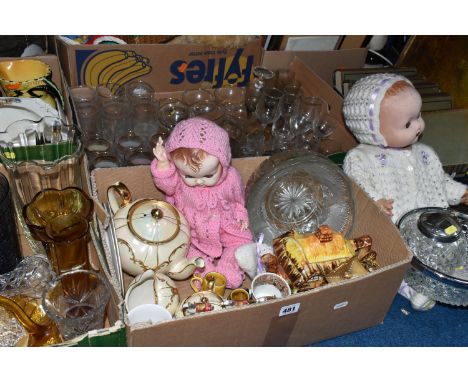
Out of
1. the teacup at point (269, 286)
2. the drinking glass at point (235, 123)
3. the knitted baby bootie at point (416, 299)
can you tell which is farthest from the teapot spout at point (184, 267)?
the knitted baby bootie at point (416, 299)

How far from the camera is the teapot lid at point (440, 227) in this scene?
107cm

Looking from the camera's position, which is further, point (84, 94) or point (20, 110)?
point (84, 94)

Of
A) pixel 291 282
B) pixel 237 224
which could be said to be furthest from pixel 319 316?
pixel 237 224

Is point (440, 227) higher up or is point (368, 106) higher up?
point (368, 106)

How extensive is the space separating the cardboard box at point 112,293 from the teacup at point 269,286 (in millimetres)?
275

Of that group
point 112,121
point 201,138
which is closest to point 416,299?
point 201,138

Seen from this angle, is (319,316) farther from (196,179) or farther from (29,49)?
(29,49)

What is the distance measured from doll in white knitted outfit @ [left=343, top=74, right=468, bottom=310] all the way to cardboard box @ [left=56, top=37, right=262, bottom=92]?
400 mm

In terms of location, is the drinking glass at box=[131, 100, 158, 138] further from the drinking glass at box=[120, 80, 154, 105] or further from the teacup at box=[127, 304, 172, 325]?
the teacup at box=[127, 304, 172, 325]

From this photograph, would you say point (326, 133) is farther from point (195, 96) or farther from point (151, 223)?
point (151, 223)

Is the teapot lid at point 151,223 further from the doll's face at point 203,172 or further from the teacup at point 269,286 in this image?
the teacup at point 269,286

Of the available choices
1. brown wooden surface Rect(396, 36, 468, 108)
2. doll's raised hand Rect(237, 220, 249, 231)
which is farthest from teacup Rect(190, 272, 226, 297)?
brown wooden surface Rect(396, 36, 468, 108)

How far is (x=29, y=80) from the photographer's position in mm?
1200

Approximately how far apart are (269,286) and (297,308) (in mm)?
103
